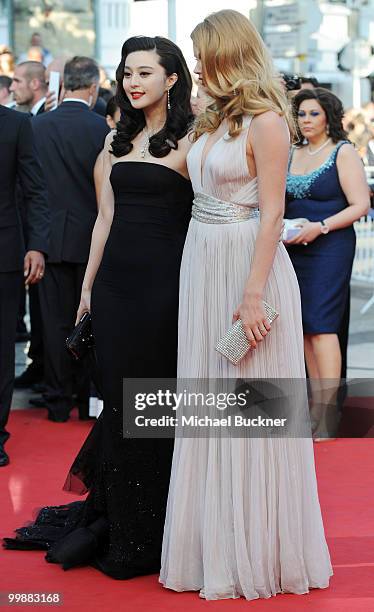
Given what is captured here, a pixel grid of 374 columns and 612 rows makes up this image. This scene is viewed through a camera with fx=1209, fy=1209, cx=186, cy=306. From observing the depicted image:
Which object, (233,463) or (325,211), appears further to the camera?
(325,211)

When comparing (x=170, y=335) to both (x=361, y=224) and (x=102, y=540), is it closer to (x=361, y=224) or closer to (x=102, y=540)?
(x=102, y=540)

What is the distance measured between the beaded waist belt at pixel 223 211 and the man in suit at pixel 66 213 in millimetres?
Answer: 3303

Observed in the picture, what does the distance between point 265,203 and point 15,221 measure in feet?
8.79

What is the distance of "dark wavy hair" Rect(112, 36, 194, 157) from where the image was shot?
468 centimetres

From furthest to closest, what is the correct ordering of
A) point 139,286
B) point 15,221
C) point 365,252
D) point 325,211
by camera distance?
point 365,252 → point 325,211 → point 15,221 → point 139,286

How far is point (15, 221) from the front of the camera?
6664mm

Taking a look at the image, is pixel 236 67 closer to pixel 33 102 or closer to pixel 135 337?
pixel 135 337

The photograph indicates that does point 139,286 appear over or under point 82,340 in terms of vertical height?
over

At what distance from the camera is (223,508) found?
438cm

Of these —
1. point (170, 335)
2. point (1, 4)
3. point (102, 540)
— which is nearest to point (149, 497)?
point (102, 540)

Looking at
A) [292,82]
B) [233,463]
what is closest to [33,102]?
[292,82]

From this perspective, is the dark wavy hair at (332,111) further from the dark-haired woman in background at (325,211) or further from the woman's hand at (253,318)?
the woman's hand at (253,318)

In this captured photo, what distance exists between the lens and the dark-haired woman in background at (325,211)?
7.14 meters

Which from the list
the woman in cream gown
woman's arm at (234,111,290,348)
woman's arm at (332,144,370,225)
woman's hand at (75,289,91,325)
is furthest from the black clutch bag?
woman's arm at (332,144,370,225)
